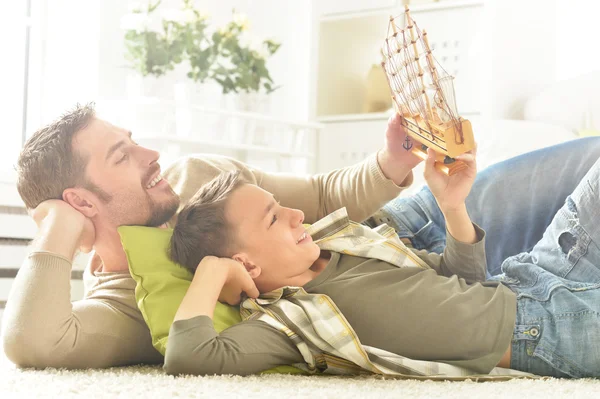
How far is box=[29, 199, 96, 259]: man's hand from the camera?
1.30m

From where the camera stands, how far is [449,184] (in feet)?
4.41

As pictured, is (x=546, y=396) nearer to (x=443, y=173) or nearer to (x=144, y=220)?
(x=443, y=173)

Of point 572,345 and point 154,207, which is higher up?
point 154,207

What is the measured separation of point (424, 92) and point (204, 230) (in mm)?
424

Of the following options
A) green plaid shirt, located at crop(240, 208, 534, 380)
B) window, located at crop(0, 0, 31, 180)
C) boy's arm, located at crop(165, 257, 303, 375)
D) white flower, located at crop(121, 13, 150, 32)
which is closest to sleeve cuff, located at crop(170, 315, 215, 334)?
boy's arm, located at crop(165, 257, 303, 375)

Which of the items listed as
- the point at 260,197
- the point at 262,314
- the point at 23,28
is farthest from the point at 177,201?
the point at 23,28

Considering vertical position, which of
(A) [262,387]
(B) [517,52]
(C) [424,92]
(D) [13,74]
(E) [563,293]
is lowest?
(A) [262,387]

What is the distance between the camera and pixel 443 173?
1346mm

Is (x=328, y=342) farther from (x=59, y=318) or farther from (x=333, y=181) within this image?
(x=333, y=181)

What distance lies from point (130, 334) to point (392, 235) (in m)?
0.52

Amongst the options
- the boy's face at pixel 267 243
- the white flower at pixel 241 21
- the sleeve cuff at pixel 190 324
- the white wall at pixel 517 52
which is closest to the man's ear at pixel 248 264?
the boy's face at pixel 267 243

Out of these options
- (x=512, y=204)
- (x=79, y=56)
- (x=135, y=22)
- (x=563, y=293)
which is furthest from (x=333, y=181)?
(x=79, y=56)

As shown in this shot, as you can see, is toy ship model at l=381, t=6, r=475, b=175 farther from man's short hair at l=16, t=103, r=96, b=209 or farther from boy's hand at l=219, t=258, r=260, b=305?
man's short hair at l=16, t=103, r=96, b=209

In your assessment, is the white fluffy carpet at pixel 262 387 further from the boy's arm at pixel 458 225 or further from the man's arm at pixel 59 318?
the boy's arm at pixel 458 225
